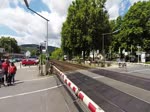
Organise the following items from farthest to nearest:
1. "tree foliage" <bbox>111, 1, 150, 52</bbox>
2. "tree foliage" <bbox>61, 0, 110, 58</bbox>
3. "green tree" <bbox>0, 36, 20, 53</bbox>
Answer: "green tree" <bbox>0, 36, 20, 53</bbox> < "tree foliage" <bbox>111, 1, 150, 52</bbox> < "tree foliage" <bbox>61, 0, 110, 58</bbox>

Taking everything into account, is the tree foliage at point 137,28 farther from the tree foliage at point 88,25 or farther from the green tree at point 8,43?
the green tree at point 8,43

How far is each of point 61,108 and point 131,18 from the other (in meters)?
77.8

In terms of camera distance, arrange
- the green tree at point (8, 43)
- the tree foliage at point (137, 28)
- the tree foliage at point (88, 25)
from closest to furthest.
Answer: the tree foliage at point (88, 25) → the tree foliage at point (137, 28) → the green tree at point (8, 43)

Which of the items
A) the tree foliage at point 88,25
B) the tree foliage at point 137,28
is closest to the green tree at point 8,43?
the tree foliage at point 137,28

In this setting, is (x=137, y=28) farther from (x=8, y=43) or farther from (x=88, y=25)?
(x=8, y=43)

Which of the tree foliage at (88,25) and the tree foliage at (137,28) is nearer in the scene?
the tree foliage at (88,25)

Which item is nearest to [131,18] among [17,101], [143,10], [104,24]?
[143,10]

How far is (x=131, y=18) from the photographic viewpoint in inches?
3403

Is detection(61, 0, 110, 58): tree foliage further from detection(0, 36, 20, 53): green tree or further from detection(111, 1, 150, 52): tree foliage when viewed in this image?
detection(0, 36, 20, 53): green tree

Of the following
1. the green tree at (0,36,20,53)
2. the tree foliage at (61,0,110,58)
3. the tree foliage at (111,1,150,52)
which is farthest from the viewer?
the green tree at (0,36,20,53)

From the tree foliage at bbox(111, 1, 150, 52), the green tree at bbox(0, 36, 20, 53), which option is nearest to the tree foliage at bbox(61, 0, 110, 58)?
the tree foliage at bbox(111, 1, 150, 52)

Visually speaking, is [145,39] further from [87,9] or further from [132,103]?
[132,103]

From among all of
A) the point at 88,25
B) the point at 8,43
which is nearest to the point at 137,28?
the point at 88,25

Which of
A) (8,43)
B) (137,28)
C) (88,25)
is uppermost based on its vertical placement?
(8,43)
